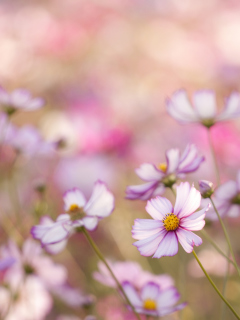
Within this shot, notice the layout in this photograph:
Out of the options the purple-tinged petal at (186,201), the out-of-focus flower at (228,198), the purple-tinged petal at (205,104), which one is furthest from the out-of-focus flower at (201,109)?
the purple-tinged petal at (186,201)

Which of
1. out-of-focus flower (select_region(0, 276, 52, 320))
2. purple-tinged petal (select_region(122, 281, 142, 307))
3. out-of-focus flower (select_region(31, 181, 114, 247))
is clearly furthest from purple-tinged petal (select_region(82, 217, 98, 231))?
out-of-focus flower (select_region(0, 276, 52, 320))

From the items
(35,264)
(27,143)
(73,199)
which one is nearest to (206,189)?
(73,199)

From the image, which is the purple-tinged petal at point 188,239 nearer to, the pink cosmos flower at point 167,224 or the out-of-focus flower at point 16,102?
the pink cosmos flower at point 167,224

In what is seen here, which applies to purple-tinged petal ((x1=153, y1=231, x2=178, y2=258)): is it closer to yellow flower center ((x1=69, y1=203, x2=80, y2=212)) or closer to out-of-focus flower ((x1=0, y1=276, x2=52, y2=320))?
yellow flower center ((x1=69, y1=203, x2=80, y2=212))

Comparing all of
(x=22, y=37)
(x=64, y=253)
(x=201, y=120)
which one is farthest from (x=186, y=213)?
(x=22, y=37)

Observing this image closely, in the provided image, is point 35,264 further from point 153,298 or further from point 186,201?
point 186,201

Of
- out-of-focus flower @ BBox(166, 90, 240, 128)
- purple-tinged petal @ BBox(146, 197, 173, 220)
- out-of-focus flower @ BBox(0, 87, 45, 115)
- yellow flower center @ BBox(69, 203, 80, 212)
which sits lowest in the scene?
yellow flower center @ BBox(69, 203, 80, 212)

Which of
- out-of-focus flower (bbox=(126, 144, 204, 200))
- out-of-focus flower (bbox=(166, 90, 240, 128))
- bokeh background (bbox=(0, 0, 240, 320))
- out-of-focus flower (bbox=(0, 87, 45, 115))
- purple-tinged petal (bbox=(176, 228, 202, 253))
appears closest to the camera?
purple-tinged petal (bbox=(176, 228, 202, 253))
